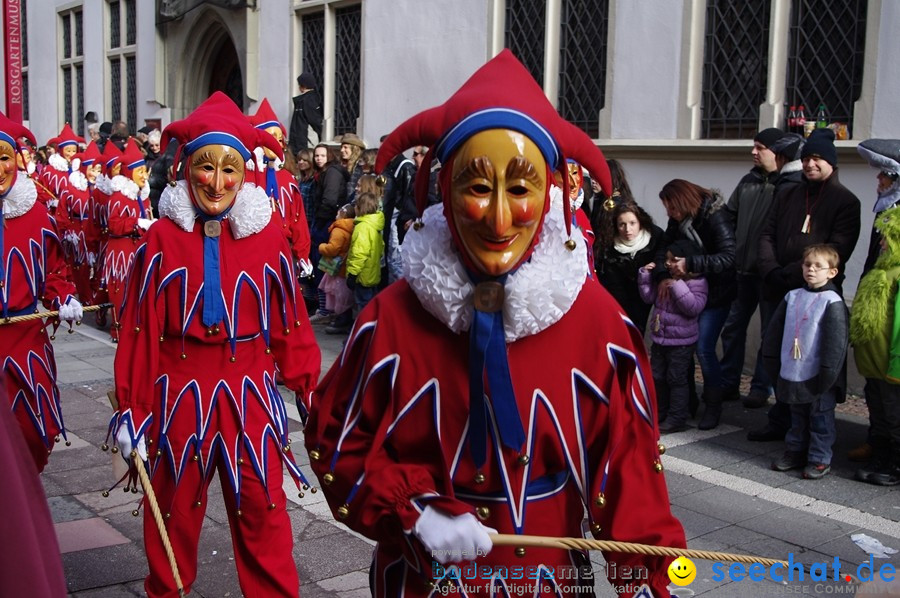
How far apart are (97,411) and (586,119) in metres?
5.72

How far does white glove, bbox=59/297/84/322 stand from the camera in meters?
5.34

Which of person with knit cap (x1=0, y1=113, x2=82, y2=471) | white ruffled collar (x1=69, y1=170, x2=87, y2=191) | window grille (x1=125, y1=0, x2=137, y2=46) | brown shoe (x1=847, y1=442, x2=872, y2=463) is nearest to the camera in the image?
person with knit cap (x1=0, y1=113, x2=82, y2=471)

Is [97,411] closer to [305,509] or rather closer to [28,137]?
[28,137]

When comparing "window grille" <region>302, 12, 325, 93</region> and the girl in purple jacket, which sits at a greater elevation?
"window grille" <region>302, 12, 325, 93</region>

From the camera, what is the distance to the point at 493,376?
2.41 metres

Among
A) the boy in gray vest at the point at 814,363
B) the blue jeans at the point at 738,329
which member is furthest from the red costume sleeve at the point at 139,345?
the blue jeans at the point at 738,329

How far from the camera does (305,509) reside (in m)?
5.47

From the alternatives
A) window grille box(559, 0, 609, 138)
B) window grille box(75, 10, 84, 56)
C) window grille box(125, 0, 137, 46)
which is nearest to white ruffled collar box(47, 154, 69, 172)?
window grille box(125, 0, 137, 46)

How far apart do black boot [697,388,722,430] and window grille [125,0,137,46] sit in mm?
17302

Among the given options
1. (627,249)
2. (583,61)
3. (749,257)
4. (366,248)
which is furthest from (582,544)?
(583,61)

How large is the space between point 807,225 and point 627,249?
1.19 meters

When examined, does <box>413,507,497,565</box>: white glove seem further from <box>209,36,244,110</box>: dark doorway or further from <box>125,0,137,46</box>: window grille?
<box>125,0,137,46</box>: window grille

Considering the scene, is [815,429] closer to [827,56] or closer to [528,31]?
[827,56]

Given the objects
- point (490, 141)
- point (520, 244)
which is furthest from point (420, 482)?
point (490, 141)
